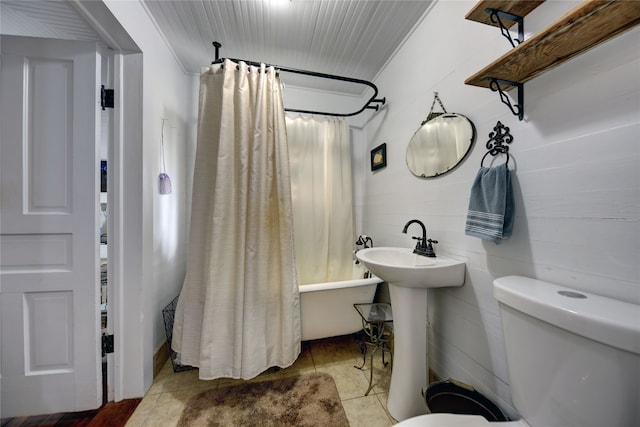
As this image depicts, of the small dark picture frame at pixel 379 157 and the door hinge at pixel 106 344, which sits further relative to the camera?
the small dark picture frame at pixel 379 157

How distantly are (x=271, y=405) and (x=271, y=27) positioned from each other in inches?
96.5

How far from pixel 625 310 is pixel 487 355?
0.64 m

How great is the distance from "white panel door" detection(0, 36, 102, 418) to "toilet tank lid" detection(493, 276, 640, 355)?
1.95 m

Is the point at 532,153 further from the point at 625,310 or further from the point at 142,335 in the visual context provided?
the point at 142,335

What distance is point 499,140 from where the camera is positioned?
993 millimetres

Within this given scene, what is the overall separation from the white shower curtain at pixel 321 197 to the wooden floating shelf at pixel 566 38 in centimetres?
140

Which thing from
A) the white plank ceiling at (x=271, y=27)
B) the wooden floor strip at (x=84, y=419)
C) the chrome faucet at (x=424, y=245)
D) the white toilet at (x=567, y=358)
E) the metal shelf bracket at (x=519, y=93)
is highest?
the white plank ceiling at (x=271, y=27)

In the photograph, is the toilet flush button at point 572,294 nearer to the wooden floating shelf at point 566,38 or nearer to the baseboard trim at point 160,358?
the wooden floating shelf at point 566,38

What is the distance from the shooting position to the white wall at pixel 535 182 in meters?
0.65

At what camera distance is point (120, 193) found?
4.06 ft

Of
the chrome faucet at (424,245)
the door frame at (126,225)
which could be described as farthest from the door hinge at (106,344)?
the chrome faucet at (424,245)

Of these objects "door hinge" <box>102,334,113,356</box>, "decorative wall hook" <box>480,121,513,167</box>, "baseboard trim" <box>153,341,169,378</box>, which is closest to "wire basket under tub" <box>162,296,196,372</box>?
"baseboard trim" <box>153,341,169,378</box>

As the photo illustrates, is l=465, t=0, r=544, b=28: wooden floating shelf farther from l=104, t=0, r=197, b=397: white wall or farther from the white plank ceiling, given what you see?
l=104, t=0, r=197, b=397: white wall

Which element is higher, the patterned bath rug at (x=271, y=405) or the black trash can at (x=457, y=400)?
the black trash can at (x=457, y=400)
